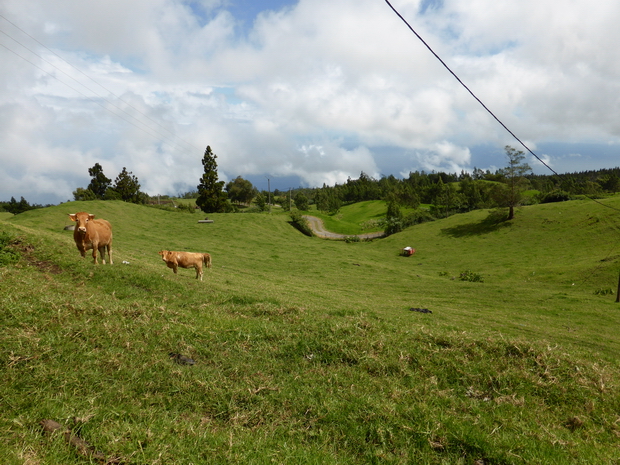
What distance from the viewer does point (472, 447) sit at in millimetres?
5176

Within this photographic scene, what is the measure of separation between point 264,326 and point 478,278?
129 feet

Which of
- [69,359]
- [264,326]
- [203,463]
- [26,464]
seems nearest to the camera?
[26,464]

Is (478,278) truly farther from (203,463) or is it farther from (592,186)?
(592,186)

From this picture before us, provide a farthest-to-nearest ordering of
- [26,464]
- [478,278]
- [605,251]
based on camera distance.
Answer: [605,251] → [478,278] → [26,464]

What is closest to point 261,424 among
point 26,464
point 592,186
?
point 26,464

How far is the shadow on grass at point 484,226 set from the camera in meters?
72.0

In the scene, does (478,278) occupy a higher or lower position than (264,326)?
lower

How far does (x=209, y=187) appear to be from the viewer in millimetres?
86625

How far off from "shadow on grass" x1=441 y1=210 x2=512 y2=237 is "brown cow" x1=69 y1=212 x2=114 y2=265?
7083cm

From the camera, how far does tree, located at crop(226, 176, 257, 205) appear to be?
155500 mm

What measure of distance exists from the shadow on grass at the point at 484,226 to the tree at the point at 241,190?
9959cm

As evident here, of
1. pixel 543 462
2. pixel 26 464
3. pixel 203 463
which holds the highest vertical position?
pixel 26 464

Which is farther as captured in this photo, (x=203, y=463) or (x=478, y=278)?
(x=478, y=278)

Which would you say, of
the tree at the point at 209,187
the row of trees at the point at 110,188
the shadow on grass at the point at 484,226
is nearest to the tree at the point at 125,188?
the row of trees at the point at 110,188
